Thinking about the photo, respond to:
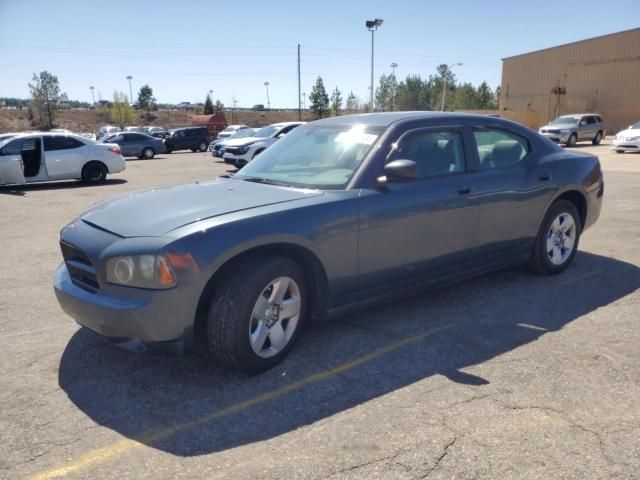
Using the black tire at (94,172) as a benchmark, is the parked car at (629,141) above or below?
above

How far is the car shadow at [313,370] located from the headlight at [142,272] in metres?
0.69

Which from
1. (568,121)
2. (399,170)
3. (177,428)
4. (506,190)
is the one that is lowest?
(177,428)

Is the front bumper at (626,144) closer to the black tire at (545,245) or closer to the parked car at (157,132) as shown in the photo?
the black tire at (545,245)

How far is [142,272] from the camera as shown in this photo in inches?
122

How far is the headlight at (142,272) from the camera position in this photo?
3.07 m

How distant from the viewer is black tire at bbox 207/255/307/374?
3242mm

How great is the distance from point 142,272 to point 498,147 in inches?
134

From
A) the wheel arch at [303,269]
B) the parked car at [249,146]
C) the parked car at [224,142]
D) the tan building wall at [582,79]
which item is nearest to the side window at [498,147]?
the wheel arch at [303,269]

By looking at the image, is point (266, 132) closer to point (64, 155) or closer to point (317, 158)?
point (64, 155)

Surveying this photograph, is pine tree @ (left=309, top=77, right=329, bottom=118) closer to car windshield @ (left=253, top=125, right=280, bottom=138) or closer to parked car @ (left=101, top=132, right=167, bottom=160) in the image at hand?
parked car @ (left=101, top=132, right=167, bottom=160)

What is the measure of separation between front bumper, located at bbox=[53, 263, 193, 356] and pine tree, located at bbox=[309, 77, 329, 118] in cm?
7185

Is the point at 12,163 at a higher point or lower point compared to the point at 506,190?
lower

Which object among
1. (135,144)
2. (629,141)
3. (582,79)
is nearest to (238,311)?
(629,141)

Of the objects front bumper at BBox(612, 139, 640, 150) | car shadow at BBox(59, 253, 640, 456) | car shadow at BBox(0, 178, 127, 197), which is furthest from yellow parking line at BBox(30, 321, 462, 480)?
front bumper at BBox(612, 139, 640, 150)
